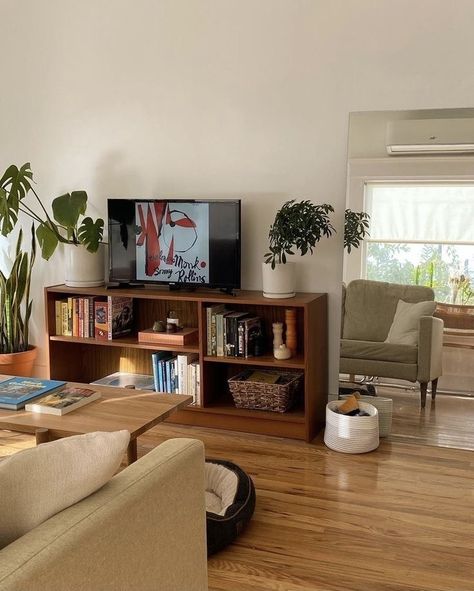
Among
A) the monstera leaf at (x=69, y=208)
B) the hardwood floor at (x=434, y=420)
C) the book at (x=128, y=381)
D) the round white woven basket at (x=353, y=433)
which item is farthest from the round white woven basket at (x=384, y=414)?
the monstera leaf at (x=69, y=208)

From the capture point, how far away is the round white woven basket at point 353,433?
3322mm

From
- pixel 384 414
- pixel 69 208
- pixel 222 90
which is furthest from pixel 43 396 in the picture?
pixel 222 90

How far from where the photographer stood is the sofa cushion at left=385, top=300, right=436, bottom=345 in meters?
3.54

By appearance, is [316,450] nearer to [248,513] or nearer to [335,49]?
[248,513]

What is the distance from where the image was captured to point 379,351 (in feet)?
12.0

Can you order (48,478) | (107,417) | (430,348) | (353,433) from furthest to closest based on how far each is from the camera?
1. (430,348)
2. (353,433)
3. (107,417)
4. (48,478)

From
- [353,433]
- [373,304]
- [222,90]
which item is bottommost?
[353,433]

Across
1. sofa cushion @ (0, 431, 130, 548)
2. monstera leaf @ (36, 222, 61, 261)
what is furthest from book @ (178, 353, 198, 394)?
sofa cushion @ (0, 431, 130, 548)

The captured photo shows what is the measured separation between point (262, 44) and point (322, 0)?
40 cm

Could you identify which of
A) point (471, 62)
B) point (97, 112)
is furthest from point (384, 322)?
point (97, 112)

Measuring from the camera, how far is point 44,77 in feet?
13.9

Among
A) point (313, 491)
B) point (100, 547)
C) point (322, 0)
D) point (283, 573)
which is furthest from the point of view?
point (322, 0)

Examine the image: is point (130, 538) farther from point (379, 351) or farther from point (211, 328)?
point (379, 351)

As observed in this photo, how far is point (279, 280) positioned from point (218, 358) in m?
0.56
